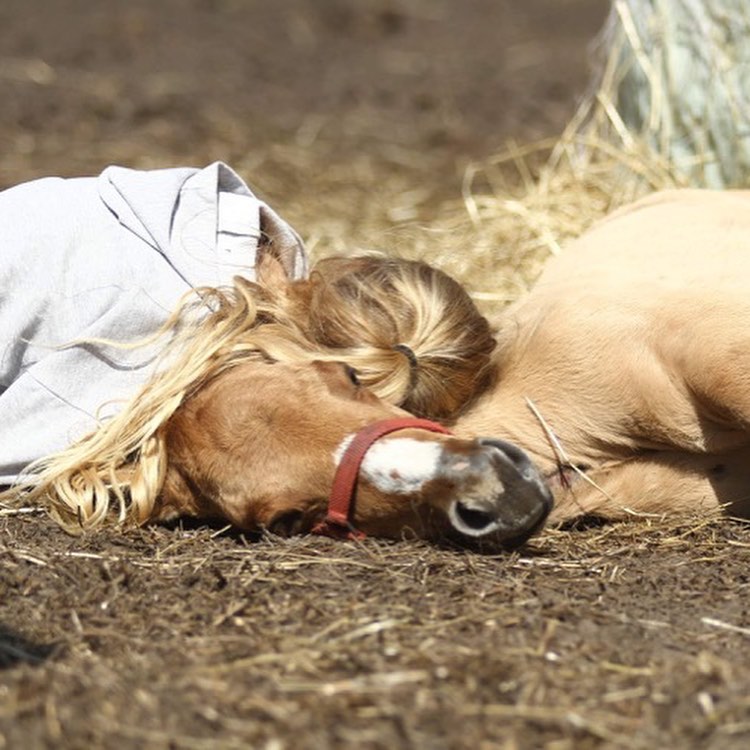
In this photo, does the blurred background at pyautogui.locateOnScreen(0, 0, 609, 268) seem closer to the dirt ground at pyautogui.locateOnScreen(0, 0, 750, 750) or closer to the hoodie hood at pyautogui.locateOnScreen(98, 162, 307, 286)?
the hoodie hood at pyautogui.locateOnScreen(98, 162, 307, 286)

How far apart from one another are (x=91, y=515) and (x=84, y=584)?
0.48 meters

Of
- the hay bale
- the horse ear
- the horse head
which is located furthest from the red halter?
the hay bale

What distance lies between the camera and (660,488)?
395 centimetres

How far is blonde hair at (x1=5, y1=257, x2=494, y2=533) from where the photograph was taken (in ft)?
12.3

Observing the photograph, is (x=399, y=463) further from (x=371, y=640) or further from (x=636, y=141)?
(x=636, y=141)

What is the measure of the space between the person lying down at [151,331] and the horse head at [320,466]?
87 millimetres

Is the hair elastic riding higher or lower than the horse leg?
higher

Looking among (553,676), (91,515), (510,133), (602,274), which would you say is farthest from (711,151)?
(553,676)

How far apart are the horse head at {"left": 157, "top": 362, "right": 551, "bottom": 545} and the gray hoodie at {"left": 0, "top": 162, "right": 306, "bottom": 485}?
34 centimetres

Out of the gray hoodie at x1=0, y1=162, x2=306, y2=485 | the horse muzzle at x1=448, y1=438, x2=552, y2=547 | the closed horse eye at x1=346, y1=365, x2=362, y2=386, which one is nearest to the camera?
the horse muzzle at x1=448, y1=438, x2=552, y2=547

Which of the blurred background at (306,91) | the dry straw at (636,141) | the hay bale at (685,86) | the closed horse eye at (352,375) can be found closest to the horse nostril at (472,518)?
the closed horse eye at (352,375)

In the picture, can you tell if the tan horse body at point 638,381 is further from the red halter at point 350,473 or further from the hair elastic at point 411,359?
the red halter at point 350,473

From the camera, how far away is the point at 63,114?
8.87 meters

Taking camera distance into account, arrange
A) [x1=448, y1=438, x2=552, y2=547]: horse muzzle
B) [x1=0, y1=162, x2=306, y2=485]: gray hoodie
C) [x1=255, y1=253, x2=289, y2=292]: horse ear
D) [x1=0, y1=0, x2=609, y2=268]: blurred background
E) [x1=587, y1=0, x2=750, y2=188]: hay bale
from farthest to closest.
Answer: [x1=0, y1=0, x2=609, y2=268]: blurred background → [x1=587, y1=0, x2=750, y2=188]: hay bale → [x1=255, y1=253, x2=289, y2=292]: horse ear → [x1=0, y1=162, x2=306, y2=485]: gray hoodie → [x1=448, y1=438, x2=552, y2=547]: horse muzzle
